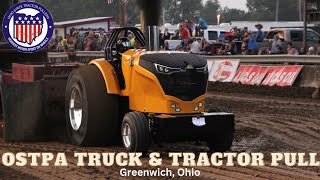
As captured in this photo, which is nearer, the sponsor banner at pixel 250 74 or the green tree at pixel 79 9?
the sponsor banner at pixel 250 74

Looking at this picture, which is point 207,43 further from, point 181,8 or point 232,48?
point 181,8

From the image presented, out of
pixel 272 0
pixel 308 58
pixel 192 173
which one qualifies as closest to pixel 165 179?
pixel 192 173

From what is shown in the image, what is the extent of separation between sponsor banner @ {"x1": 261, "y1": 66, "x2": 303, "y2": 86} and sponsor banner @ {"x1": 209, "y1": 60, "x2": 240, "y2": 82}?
1.70m

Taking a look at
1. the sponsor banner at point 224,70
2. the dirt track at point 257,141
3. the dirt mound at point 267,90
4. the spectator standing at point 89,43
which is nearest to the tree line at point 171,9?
the spectator standing at point 89,43

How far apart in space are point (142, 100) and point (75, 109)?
134 centimetres

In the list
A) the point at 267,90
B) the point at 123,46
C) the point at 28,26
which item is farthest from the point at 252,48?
the point at 123,46

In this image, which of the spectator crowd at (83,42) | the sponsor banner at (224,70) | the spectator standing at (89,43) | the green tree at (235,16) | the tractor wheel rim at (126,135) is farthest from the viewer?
the green tree at (235,16)

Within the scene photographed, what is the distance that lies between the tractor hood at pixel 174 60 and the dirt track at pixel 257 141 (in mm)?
1231

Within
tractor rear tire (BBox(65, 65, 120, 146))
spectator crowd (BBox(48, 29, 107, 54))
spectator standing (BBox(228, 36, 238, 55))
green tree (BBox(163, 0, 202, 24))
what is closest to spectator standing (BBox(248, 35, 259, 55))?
spectator standing (BBox(228, 36, 238, 55))

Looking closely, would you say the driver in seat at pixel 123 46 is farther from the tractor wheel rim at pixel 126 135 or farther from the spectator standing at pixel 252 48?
the spectator standing at pixel 252 48

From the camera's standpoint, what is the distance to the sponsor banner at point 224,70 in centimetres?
1962

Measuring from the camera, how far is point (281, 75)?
57.8 ft

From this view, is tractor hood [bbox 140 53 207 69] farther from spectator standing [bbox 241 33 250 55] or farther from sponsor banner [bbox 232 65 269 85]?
spectator standing [bbox 241 33 250 55]

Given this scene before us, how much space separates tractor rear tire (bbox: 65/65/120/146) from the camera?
8.69 m
